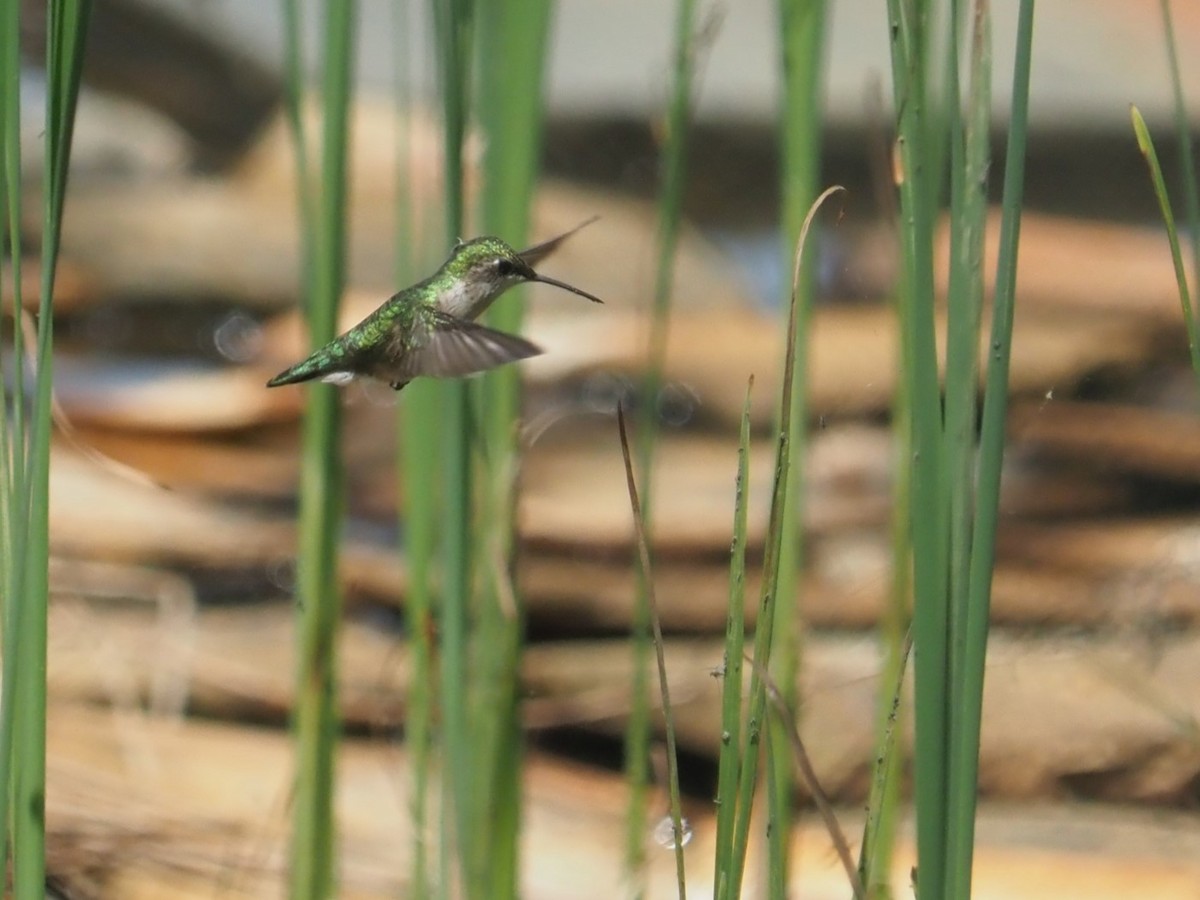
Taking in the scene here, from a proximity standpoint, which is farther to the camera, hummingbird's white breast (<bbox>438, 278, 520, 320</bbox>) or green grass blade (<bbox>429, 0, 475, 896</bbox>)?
hummingbird's white breast (<bbox>438, 278, 520, 320</bbox>)

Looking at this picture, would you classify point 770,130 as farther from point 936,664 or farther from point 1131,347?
point 936,664

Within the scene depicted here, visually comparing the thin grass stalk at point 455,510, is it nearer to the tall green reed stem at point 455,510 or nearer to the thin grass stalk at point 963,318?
the tall green reed stem at point 455,510

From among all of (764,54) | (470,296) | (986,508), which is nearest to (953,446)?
(986,508)

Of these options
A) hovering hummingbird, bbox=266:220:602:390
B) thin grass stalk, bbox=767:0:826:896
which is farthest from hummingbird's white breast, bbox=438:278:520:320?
thin grass stalk, bbox=767:0:826:896

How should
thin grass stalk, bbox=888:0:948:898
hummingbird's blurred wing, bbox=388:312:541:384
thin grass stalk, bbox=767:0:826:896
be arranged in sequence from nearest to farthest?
thin grass stalk, bbox=888:0:948:898 → hummingbird's blurred wing, bbox=388:312:541:384 → thin grass stalk, bbox=767:0:826:896

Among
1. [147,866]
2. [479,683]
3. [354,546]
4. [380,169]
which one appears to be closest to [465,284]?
[479,683]

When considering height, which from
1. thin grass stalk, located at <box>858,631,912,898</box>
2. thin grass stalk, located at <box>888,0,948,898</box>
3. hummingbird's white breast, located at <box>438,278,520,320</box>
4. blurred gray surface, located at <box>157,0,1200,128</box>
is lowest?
thin grass stalk, located at <box>858,631,912,898</box>

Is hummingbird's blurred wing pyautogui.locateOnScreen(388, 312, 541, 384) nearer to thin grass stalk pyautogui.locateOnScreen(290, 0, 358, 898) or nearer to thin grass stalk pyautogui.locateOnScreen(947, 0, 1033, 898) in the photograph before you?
thin grass stalk pyautogui.locateOnScreen(290, 0, 358, 898)

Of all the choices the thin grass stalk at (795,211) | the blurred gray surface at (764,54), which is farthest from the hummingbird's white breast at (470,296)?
the blurred gray surface at (764,54)
